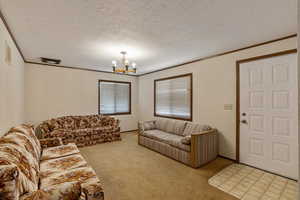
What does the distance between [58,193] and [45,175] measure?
81cm

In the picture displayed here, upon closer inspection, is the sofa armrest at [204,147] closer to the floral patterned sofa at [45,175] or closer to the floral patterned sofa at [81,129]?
the floral patterned sofa at [45,175]

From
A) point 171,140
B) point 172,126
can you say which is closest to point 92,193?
point 171,140

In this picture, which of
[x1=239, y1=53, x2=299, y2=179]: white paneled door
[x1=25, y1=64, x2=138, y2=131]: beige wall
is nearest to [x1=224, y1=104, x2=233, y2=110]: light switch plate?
[x1=239, y1=53, x2=299, y2=179]: white paneled door

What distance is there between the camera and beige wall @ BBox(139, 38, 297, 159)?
3.01m

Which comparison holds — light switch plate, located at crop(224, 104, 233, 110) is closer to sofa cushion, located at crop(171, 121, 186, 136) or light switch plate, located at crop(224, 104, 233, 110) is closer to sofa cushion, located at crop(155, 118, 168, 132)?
sofa cushion, located at crop(171, 121, 186, 136)

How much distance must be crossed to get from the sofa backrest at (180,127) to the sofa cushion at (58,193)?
2.88 m

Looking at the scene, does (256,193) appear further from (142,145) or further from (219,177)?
(142,145)

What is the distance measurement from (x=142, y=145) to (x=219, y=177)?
2.26 meters

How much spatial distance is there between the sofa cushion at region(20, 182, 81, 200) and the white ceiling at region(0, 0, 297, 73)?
193 cm

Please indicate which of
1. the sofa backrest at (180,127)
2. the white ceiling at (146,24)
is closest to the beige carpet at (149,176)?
the sofa backrest at (180,127)

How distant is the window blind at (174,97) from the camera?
427cm

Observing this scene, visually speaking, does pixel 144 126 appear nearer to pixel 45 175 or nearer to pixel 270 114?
pixel 45 175

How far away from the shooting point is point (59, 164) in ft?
6.57

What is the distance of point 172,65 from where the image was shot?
463cm
